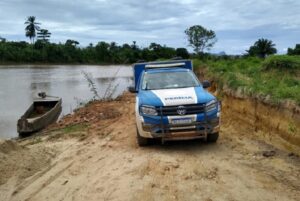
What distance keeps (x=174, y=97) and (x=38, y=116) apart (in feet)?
47.9

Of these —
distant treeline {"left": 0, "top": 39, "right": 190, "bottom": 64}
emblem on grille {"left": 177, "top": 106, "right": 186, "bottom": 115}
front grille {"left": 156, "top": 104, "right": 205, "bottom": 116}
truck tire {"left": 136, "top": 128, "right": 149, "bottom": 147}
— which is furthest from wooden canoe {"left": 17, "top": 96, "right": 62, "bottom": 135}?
distant treeline {"left": 0, "top": 39, "right": 190, "bottom": 64}

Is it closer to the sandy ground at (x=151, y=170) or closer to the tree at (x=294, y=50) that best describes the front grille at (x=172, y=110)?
the sandy ground at (x=151, y=170)

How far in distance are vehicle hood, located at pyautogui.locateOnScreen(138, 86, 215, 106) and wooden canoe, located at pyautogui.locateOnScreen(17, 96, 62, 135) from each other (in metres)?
9.76

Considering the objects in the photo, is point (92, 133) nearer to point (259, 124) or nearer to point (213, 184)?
point (259, 124)

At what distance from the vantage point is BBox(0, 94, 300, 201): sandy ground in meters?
7.92

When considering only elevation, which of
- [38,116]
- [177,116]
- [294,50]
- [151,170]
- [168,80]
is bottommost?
[38,116]

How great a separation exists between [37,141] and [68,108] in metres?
15.3

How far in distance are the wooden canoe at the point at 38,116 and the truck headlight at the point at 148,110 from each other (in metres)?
10.3

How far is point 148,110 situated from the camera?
411 inches

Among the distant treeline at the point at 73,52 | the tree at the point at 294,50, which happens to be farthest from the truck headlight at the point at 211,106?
the distant treeline at the point at 73,52

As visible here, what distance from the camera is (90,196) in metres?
8.09

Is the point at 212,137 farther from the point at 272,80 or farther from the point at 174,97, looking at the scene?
the point at 272,80

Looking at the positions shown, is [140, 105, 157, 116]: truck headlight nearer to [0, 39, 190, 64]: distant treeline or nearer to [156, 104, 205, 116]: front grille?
[156, 104, 205, 116]: front grille

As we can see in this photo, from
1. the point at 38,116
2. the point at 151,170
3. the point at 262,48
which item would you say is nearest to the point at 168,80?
the point at 151,170
